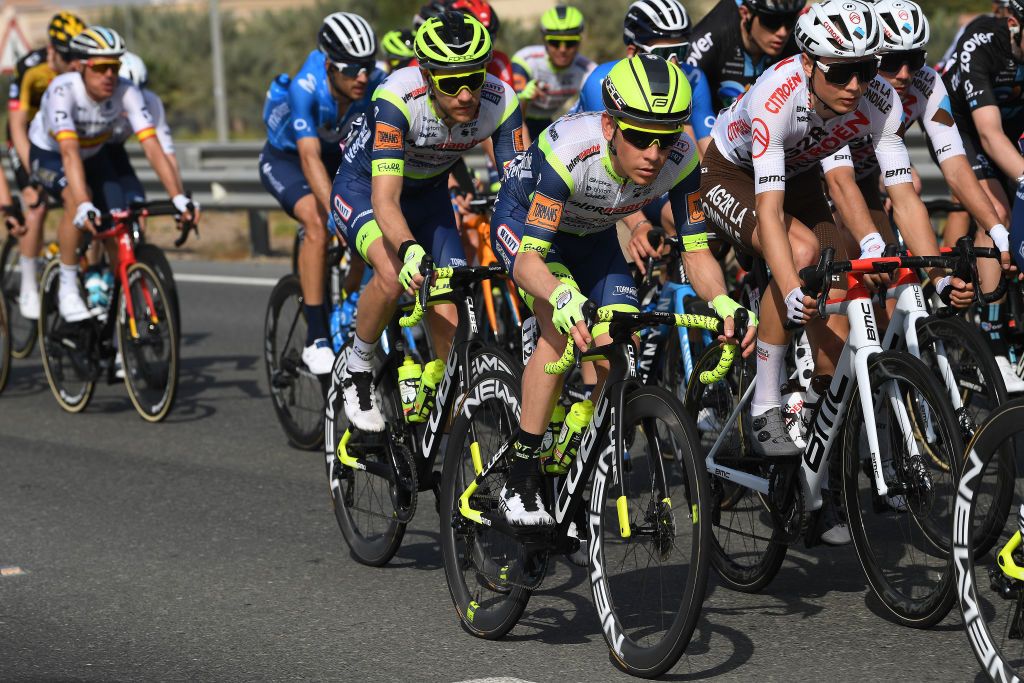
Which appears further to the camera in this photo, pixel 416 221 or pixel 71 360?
pixel 71 360

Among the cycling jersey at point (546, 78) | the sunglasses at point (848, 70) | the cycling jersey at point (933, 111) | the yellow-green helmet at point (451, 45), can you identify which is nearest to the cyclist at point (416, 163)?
the yellow-green helmet at point (451, 45)

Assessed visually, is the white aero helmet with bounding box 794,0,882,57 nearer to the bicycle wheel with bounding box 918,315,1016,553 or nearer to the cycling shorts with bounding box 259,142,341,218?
the bicycle wheel with bounding box 918,315,1016,553

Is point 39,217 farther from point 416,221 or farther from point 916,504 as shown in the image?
Result: point 916,504

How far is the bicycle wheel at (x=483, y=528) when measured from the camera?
545cm

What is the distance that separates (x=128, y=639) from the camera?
560cm

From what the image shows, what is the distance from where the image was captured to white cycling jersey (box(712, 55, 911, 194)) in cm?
584

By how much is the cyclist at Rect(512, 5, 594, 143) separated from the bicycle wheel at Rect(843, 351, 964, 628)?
21.7 feet

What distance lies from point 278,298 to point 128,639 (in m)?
3.80

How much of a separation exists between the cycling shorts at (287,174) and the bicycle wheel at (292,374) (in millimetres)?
534

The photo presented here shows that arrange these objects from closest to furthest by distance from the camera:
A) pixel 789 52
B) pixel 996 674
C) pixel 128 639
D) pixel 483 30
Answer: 1. pixel 996 674
2. pixel 128 639
3. pixel 483 30
4. pixel 789 52

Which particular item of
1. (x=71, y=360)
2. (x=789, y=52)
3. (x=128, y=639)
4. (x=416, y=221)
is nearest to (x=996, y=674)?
(x=128, y=639)

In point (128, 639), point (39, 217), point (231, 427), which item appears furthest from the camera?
point (39, 217)

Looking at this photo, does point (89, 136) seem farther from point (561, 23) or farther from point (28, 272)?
point (561, 23)

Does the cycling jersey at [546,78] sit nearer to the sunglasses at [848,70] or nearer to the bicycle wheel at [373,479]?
the bicycle wheel at [373,479]
